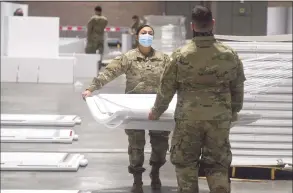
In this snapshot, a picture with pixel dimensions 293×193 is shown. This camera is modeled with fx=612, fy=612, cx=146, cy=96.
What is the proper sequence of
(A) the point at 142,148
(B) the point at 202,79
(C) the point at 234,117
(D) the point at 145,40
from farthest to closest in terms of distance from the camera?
(A) the point at 142,148, (D) the point at 145,40, (C) the point at 234,117, (B) the point at 202,79

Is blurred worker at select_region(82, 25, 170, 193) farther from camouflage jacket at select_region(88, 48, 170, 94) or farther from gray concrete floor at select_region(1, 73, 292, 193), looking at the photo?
gray concrete floor at select_region(1, 73, 292, 193)

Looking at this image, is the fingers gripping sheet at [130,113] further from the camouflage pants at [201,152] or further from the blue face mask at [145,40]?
the blue face mask at [145,40]

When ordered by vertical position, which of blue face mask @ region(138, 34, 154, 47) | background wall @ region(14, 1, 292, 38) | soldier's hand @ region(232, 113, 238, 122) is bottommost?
soldier's hand @ region(232, 113, 238, 122)

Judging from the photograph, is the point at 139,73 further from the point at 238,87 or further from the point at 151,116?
the point at 238,87

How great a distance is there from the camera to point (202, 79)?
3781mm

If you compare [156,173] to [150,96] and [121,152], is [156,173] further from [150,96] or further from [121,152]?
[121,152]

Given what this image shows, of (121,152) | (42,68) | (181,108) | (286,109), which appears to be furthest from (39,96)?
(181,108)

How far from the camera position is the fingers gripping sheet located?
4.02 m

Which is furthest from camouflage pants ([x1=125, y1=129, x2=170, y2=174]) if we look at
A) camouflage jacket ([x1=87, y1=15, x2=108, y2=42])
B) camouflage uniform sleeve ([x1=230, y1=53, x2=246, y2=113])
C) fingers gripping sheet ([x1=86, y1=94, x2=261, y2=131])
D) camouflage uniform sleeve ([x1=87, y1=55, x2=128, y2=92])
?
camouflage jacket ([x1=87, y1=15, x2=108, y2=42])

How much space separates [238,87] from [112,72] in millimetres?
1166

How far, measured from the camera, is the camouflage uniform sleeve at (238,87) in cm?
390

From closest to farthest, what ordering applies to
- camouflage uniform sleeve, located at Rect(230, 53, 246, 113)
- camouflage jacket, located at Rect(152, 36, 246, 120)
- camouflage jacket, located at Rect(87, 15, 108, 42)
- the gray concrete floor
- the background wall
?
camouflage jacket, located at Rect(152, 36, 246, 120) → camouflage uniform sleeve, located at Rect(230, 53, 246, 113) → the gray concrete floor → camouflage jacket, located at Rect(87, 15, 108, 42) → the background wall

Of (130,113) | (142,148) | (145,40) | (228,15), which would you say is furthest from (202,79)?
(228,15)

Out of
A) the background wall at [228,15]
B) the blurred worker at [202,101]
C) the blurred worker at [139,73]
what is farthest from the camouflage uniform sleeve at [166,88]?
the background wall at [228,15]
